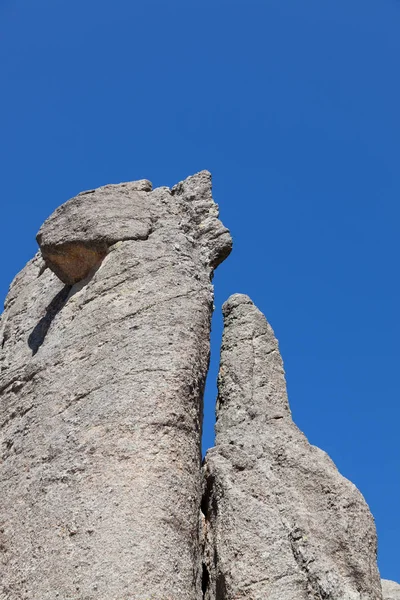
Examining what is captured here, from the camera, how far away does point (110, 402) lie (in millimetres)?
6594

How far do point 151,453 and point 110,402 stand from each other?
0.63 meters

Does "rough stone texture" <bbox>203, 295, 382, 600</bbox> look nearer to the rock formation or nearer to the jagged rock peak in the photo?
the rock formation

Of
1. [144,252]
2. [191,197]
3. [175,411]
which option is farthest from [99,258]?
[175,411]

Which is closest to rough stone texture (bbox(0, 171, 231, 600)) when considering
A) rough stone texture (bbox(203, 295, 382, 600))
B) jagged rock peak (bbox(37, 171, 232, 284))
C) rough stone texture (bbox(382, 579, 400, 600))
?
jagged rock peak (bbox(37, 171, 232, 284))

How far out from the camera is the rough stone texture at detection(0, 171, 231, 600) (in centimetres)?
571

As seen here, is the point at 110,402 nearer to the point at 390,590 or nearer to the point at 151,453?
the point at 151,453

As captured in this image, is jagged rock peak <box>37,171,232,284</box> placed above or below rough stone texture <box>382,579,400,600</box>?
above

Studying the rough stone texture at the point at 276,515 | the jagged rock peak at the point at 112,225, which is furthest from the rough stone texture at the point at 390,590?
the jagged rock peak at the point at 112,225

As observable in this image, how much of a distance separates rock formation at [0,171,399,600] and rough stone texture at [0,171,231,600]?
1 cm

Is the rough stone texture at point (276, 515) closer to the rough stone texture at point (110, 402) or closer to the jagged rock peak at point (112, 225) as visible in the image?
the rough stone texture at point (110, 402)

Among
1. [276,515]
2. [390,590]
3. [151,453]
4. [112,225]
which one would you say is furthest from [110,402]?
[390,590]

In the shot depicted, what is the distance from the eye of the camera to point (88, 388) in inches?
272

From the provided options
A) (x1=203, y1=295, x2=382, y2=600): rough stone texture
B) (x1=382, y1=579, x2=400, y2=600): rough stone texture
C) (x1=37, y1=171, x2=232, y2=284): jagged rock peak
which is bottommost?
(x1=203, y1=295, x2=382, y2=600): rough stone texture

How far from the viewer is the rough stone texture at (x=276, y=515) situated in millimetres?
5984
